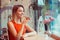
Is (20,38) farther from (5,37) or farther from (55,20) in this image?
(55,20)

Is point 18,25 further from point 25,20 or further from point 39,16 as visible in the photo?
point 39,16

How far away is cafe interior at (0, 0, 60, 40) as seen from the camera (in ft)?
2.99

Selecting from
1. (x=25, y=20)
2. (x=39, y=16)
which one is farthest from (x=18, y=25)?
(x=39, y=16)

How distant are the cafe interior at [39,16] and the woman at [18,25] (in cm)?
2

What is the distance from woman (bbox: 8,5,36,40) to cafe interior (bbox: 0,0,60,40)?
2 centimetres

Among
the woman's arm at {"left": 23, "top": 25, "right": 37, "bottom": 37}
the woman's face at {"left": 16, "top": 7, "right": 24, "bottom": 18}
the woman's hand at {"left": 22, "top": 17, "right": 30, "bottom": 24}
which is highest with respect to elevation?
the woman's face at {"left": 16, "top": 7, "right": 24, "bottom": 18}

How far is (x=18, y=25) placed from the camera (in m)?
0.94

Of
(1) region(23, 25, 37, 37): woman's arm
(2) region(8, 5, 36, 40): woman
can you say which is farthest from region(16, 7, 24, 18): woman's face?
(1) region(23, 25, 37, 37): woman's arm

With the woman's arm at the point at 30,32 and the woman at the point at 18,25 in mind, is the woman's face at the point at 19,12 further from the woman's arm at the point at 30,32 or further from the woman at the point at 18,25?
the woman's arm at the point at 30,32

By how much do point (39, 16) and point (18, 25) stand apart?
0.17 meters

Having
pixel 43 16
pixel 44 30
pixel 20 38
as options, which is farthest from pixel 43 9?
pixel 20 38

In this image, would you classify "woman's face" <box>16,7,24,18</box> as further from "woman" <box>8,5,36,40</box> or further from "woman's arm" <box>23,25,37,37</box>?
"woman's arm" <box>23,25,37,37</box>

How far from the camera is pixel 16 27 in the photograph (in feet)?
3.06

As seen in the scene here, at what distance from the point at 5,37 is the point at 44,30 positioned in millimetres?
291
